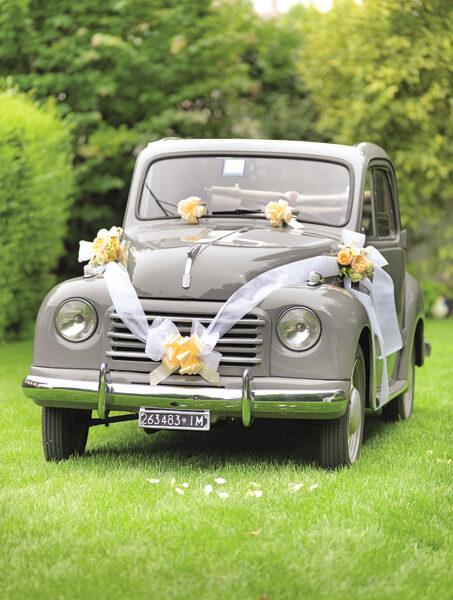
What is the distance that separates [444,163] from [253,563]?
14.8m

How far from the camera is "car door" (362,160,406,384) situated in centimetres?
697

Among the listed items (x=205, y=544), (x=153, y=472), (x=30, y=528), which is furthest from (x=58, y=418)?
(x=205, y=544)

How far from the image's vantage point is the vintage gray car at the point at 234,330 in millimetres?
5555

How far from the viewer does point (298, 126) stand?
19.6 meters

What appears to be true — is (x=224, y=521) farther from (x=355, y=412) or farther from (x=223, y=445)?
(x=223, y=445)

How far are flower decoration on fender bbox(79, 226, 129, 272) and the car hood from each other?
0.07 meters

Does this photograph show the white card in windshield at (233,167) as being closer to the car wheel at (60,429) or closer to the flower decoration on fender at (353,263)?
the flower decoration on fender at (353,263)

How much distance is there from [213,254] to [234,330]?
55 cm

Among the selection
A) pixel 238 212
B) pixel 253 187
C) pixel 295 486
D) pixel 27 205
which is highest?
pixel 253 187

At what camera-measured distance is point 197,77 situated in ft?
58.9

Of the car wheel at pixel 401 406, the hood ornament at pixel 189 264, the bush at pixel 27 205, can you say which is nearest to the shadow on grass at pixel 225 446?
the car wheel at pixel 401 406

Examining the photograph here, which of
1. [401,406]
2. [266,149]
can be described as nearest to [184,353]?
[266,149]

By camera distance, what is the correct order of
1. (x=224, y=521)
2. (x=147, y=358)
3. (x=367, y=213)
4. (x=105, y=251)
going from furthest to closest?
(x=367, y=213), (x=105, y=251), (x=147, y=358), (x=224, y=521)

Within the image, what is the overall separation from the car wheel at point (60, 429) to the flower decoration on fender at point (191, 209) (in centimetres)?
143
